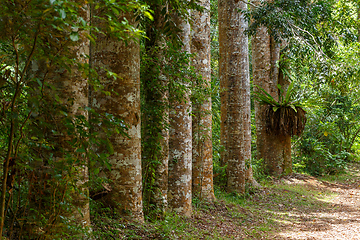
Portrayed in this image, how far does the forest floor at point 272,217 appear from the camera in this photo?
16.3 feet

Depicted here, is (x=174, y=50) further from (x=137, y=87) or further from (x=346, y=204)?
(x=346, y=204)

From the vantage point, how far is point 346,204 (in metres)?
9.08

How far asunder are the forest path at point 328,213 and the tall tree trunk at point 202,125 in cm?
182

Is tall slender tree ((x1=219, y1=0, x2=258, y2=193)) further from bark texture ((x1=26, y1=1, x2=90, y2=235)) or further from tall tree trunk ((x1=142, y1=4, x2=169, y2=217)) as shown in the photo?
bark texture ((x1=26, y1=1, x2=90, y2=235))

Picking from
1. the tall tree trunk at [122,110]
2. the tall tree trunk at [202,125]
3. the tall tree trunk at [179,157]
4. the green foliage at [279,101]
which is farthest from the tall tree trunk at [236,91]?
the tall tree trunk at [122,110]

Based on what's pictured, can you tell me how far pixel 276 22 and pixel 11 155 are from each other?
7.55 m

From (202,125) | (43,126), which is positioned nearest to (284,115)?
(202,125)

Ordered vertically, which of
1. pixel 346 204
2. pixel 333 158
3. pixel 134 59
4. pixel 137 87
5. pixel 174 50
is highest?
pixel 174 50

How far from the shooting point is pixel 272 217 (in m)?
7.42

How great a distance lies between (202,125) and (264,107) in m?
5.38

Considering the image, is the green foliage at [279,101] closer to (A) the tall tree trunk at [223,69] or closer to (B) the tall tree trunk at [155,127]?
(A) the tall tree trunk at [223,69]

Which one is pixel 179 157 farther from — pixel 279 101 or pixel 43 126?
pixel 279 101

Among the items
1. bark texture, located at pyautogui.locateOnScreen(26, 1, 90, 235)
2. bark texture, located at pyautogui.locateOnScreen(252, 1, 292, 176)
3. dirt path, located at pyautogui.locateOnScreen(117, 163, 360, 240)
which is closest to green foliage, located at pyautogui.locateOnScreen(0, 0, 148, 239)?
bark texture, located at pyautogui.locateOnScreen(26, 1, 90, 235)

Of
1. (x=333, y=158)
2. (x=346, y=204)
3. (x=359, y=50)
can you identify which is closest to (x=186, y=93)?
(x=346, y=204)
